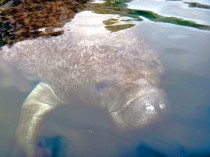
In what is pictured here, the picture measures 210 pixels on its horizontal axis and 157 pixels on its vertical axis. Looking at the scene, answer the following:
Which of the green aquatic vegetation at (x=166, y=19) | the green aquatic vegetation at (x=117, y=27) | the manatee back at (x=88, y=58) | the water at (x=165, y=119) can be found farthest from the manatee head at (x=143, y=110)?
the green aquatic vegetation at (x=166, y=19)

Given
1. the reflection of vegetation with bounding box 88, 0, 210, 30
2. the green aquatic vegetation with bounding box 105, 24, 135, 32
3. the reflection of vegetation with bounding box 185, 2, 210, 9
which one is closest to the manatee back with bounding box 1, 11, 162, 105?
the green aquatic vegetation with bounding box 105, 24, 135, 32

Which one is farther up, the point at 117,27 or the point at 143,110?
the point at 117,27

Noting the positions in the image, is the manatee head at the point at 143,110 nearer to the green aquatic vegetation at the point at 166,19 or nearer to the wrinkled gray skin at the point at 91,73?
the wrinkled gray skin at the point at 91,73

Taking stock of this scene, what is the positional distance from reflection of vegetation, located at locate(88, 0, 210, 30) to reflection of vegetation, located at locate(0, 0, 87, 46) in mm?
496

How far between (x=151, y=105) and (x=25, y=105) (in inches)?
84.7

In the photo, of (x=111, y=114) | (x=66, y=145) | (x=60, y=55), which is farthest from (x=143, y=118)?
(x=60, y=55)

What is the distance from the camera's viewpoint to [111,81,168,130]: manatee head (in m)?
4.30

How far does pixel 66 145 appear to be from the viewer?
4148 millimetres

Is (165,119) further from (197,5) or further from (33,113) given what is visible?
(197,5)

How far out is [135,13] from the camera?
7.66 meters

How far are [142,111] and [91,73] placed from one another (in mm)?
1524

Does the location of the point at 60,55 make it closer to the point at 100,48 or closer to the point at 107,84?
the point at 100,48

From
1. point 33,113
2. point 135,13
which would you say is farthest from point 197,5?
point 33,113

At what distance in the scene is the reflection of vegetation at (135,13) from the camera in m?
7.20
